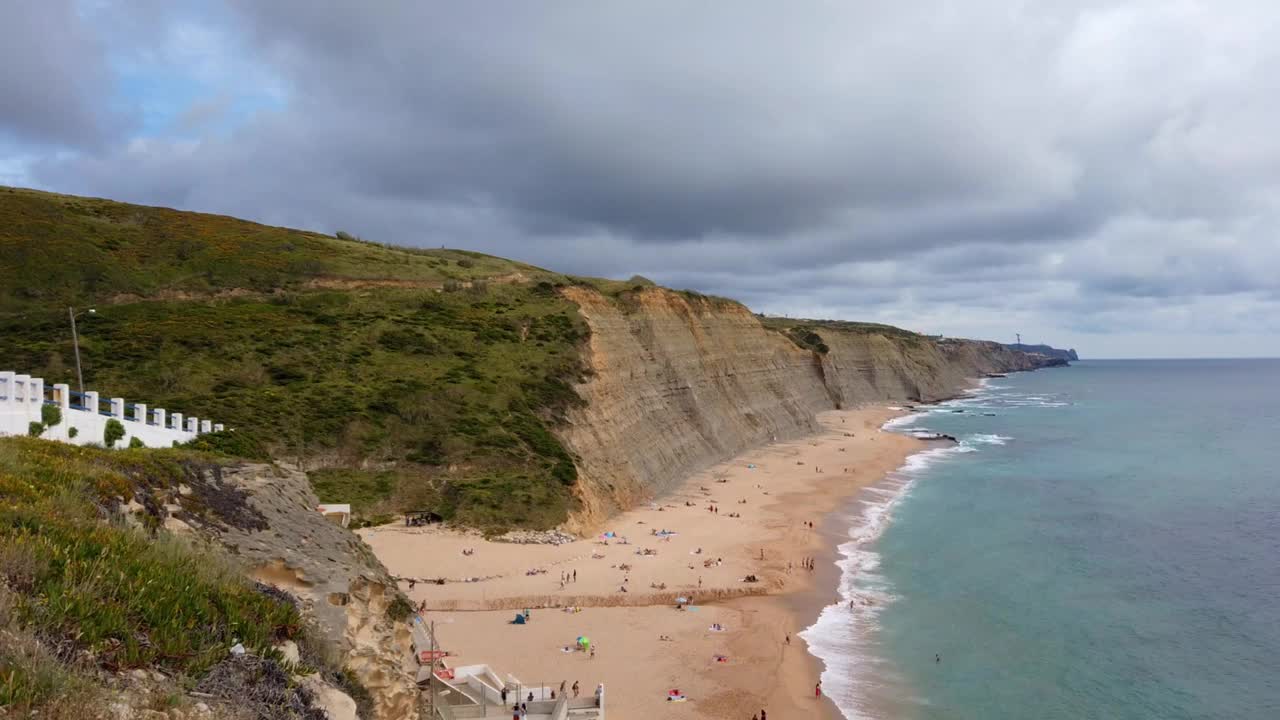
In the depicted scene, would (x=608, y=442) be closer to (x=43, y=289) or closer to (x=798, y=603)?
(x=798, y=603)

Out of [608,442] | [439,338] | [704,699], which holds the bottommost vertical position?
[704,699]

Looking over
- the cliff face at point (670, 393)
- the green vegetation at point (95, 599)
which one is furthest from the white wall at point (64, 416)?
the cliff face at point (670, 393)

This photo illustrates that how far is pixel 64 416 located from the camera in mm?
18859

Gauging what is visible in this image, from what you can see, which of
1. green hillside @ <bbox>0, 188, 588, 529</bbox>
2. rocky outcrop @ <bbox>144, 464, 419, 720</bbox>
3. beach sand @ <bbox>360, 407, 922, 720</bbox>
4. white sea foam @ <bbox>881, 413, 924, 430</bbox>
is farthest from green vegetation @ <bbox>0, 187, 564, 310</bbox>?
white sea foam @ <bbox>881, 413, 924, 430</bbox>

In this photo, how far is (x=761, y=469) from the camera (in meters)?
66.8

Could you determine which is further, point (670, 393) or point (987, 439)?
point (987, 439)

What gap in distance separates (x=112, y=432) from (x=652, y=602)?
21667 mm

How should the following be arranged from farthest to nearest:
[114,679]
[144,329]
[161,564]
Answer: [144,329]
[161,564]
[114,679]

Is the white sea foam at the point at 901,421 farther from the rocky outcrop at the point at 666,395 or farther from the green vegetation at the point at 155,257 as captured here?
the green vegetation at the point at 155,257

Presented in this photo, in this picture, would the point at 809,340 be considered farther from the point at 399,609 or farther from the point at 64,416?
the point at 399,609

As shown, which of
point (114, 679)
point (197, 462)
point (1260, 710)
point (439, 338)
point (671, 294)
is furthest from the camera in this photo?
point (671, 294)

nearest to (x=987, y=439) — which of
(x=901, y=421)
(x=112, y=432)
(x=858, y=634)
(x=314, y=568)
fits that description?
(x=901, y=421)

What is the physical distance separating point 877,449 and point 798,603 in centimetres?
5154

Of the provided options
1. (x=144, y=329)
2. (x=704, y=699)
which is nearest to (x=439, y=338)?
(x=144, y=329)
